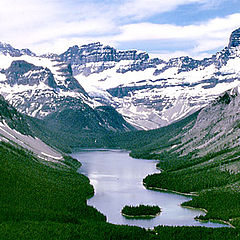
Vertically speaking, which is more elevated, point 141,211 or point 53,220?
point 141,211

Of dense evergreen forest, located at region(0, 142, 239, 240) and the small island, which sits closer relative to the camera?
dense evergreen forest, located at region(0, 142, 239, 240)

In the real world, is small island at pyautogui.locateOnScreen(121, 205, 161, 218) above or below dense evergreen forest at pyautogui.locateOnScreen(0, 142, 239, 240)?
above

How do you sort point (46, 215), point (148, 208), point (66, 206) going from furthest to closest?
point (148, 208), point (66, 206), point (46, 215)

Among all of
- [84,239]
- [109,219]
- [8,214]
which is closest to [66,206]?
[109,219]

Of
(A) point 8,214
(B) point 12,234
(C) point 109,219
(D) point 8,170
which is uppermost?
(D) point 8,170

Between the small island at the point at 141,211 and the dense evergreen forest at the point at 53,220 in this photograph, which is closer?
the dense evergreen forest at the point at 53,220

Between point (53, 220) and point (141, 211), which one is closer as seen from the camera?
point (53, 220)

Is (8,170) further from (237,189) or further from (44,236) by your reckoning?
(237,189)

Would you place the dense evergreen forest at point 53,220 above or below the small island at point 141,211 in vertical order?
below
